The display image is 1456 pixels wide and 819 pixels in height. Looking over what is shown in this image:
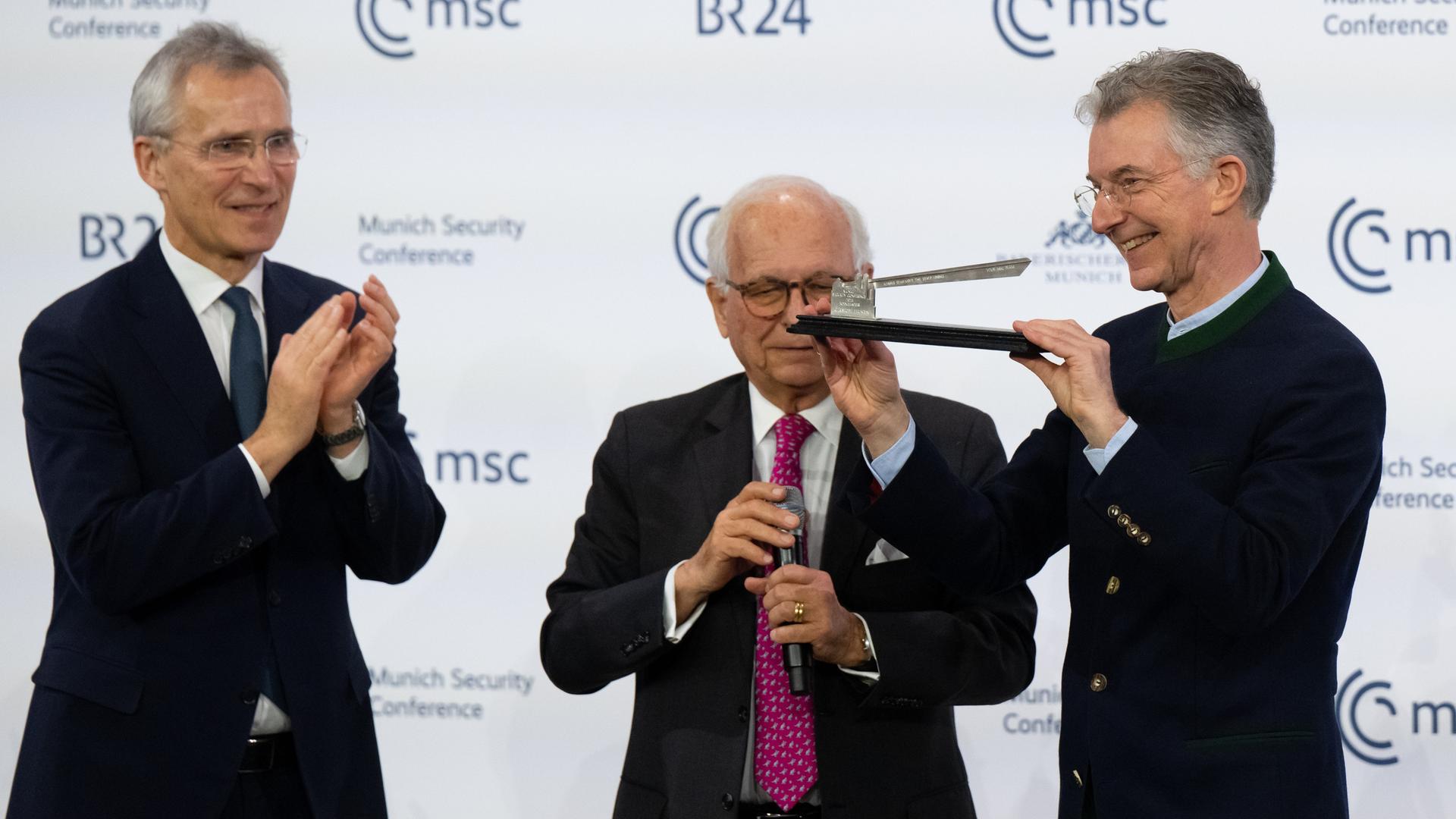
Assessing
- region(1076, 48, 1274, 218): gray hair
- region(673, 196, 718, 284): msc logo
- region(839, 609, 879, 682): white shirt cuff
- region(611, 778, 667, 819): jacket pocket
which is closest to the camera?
region(1076, 48, 1274, 218): gray hair

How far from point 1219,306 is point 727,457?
87 cm

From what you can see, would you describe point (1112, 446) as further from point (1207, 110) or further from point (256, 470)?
point (256, 470)

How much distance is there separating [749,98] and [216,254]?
1.71 m

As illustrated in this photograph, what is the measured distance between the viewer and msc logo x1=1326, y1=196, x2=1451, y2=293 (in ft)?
12.5

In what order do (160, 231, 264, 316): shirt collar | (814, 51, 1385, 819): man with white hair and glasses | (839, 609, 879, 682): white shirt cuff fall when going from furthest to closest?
(160, 231, 264, 316): shirt collar → (839, 609, 879, 682): white shirt cuff → (814, 51, 1385, 819): man with white hair and glasses

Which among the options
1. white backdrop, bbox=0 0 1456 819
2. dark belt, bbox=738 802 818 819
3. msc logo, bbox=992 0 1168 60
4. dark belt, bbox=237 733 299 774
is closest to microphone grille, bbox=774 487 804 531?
dark belt, bbox=738 802 818 819

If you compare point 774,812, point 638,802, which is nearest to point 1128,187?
point 774,812

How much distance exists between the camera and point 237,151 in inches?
105

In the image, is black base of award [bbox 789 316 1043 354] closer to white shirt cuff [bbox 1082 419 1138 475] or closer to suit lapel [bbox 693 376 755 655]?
white shirt cuff [bbox 1082 419 1138 475]

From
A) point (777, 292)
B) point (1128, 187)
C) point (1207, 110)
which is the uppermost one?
point (1207, 110)

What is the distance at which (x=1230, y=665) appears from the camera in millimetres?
2088

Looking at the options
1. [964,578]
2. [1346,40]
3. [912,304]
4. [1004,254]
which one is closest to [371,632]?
[912,304]

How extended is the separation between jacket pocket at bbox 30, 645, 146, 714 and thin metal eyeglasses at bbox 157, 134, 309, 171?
841 millimetres

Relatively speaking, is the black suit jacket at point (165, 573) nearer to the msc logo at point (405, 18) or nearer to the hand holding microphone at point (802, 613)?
the hand holding microphone at point (802, 613)
